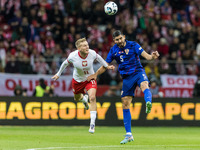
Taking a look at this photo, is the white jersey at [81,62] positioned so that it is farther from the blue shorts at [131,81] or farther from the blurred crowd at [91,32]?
the blurred crowd at [91,32]

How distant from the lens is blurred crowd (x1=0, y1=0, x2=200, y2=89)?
20.9 meters

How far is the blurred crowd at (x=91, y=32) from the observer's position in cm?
2086

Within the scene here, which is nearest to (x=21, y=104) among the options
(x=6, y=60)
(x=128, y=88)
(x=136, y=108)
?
(x=6, y=60)

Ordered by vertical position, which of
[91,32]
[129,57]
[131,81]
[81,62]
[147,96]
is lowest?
[147,96]

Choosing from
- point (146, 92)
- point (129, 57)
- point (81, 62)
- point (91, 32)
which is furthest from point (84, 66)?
point (91, 32)

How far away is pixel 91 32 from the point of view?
22.7m

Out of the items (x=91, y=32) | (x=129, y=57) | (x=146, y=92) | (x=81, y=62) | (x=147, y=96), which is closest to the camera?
(x=147, y=96)

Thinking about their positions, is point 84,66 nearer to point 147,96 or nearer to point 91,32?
point 147,96

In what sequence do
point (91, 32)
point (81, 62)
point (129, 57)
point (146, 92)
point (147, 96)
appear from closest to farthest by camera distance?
1. point (147, 96)
2. point (146, 92)
3. point (129, 57)
4. point (81, 62)
5. point (91, 32)

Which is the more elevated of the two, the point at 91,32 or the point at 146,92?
the point at 91,32

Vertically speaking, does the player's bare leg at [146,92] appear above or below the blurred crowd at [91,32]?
below

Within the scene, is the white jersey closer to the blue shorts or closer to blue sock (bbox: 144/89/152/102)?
the blue shorts

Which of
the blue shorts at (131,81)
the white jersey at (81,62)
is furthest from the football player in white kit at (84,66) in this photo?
the blue shorts at (131,81)

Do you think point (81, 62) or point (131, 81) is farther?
point (81, 62)
